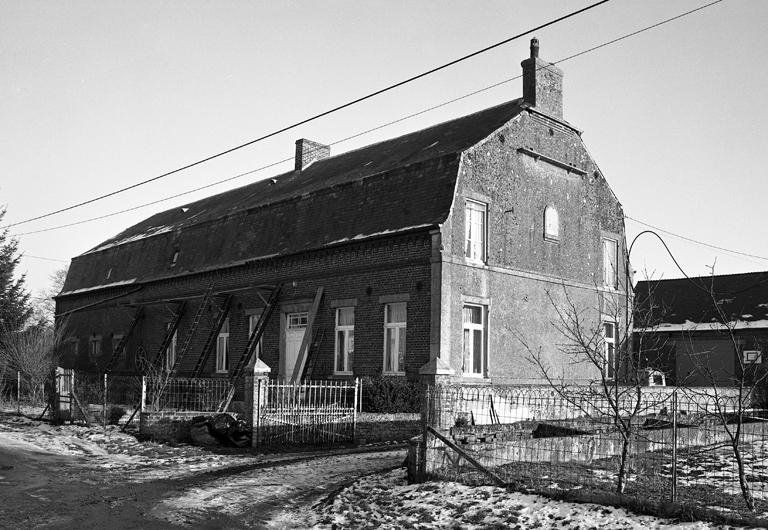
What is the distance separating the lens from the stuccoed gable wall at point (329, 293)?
20.8 metres

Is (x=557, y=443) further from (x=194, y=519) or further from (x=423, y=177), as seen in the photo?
(x=423, y=177)

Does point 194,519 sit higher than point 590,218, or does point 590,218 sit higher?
point 590,218

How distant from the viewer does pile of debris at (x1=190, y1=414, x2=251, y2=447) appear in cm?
1712

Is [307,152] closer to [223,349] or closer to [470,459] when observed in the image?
[223,349]

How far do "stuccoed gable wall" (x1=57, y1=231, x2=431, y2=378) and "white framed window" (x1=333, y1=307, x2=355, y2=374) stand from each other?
21cm

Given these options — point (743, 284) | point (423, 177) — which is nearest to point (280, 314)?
point (423, 177)

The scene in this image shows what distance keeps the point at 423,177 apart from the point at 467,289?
10.8 ft

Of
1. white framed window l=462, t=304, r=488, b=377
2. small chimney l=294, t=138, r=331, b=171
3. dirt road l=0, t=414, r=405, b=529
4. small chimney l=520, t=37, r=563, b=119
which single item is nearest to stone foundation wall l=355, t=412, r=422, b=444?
dirt road l=0, t=414, r=405, b=529

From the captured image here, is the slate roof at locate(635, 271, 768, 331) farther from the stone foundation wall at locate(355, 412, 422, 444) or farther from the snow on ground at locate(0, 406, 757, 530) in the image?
the snow on ground at locate(0, 406, 757, 530)

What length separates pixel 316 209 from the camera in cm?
2497

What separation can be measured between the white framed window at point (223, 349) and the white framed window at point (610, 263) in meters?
13.1

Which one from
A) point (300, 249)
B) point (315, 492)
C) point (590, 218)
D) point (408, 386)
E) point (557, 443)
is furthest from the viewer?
point (590, 218)

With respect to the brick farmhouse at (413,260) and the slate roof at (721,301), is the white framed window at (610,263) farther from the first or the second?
the slate roof at (721,301)

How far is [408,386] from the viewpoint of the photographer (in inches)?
767
